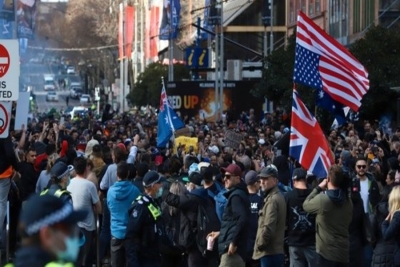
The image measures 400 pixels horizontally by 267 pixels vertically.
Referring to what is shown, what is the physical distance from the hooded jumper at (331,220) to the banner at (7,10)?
903 inches

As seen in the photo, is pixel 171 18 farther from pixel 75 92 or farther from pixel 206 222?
pixel 75 92

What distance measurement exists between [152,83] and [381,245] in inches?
2252

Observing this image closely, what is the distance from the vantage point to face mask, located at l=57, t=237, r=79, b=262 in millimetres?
4641

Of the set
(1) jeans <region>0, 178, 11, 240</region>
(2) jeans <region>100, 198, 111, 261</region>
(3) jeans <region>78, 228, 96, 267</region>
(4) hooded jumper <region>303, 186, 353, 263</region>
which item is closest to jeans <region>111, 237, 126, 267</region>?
(3) jeans <region>78, 228, 96, 267</region>

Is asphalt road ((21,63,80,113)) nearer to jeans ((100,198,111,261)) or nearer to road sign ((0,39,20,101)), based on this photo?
jeans ((100,198,111,261))

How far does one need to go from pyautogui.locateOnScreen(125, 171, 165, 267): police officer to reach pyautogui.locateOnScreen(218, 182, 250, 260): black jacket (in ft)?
2.18

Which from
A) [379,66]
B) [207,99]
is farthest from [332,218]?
[207,99]

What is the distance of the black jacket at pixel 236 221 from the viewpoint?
1167 centimetres

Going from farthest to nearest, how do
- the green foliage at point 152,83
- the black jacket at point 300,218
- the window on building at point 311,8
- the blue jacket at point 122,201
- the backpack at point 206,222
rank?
the green foliage at point 152,83 → the window on building at point 311,8 → the blue jacket at point 122,201 → the backpack at point 206,222 → the black jacket at point 300,218

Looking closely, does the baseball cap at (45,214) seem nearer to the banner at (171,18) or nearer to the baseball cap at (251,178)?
the baseball cap at (251,178)

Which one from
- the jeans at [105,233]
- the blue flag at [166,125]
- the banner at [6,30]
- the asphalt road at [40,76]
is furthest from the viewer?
the asphalt road at [40,76]

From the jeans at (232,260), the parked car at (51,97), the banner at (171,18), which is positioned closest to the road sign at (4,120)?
the jeans at (232,260)

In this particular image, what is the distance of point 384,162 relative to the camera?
1709cm

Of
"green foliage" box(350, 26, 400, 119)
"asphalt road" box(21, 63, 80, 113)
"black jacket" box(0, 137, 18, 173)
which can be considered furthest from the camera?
"asphalt road" box(21, 63, 80, 113)
